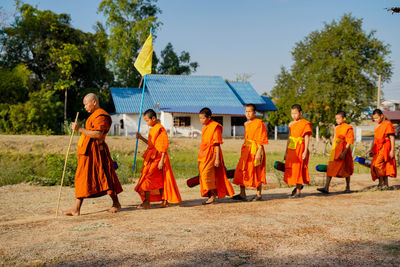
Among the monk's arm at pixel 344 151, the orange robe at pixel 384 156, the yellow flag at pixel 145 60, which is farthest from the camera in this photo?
the yellow flag at pixel 145 60

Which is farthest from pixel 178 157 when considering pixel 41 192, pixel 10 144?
pixel 41 192

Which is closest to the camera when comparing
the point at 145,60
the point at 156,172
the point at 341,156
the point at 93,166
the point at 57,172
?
the point at 93,166

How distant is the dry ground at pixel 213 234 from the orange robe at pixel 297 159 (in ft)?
1.72

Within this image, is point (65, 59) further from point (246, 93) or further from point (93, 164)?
point (93, 164)

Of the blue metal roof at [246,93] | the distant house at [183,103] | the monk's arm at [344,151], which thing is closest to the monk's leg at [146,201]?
the monk's arm at [344,151]

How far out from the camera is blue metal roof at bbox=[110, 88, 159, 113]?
1162 inches

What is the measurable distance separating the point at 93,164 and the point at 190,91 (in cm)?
2668

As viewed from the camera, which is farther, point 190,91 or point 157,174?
point 190,91

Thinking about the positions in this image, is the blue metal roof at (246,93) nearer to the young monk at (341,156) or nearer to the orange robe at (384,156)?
the orange robe at (384,156)

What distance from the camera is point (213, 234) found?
4363 millimetres

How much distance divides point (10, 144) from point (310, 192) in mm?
15899

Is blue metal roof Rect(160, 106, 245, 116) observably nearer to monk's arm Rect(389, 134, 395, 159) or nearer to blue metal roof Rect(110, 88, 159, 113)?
blue metal roof Rect(110, 88, 159, 113)

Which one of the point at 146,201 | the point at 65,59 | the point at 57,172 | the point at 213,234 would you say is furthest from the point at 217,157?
the point at 65,59

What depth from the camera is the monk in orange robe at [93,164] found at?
5.50 metres
